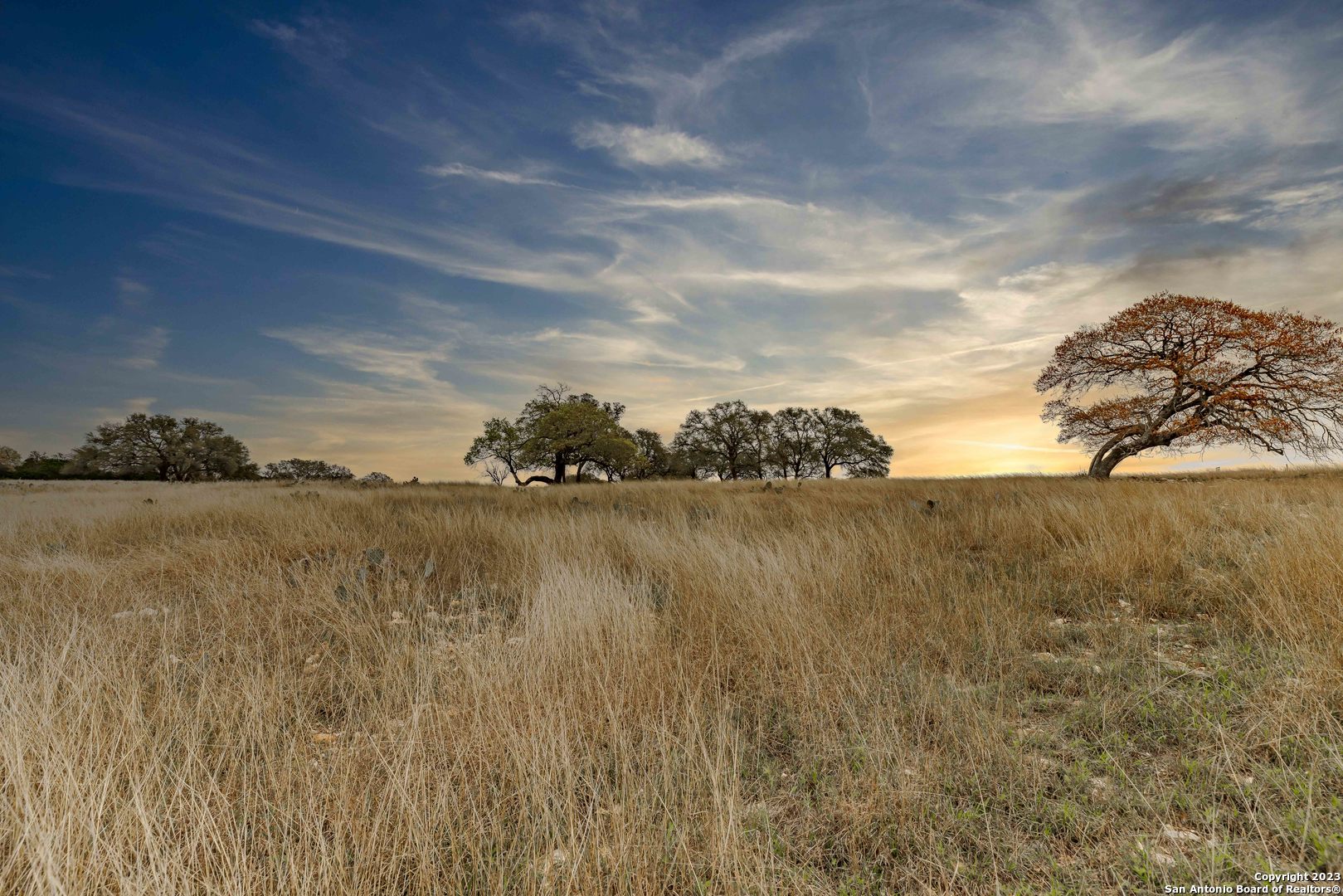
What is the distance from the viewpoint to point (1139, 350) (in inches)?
741

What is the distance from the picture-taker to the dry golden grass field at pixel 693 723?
1.92 m

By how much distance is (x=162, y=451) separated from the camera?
4834 cm

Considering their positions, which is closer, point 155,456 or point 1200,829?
point 1200,829

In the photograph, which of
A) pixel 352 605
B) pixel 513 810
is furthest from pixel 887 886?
pixel 352 605

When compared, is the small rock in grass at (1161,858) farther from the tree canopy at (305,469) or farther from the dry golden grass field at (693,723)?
the tree canopy at (305,469)

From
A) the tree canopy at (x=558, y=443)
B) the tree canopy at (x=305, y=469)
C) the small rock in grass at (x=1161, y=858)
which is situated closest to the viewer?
the small rock in grass at (x=1161, y=858)

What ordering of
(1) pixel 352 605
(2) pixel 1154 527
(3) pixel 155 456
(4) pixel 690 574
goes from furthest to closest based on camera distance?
(3) pixel 155 456 < (2) pixel 1154 527 < (4) pixel 690 574 < (1) pixel 352 605

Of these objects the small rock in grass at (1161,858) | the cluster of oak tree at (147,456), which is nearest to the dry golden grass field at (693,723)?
the small rock in grass at (1161,858)

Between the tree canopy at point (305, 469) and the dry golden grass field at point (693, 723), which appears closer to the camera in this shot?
the dry golden grass field at point (693, 723)

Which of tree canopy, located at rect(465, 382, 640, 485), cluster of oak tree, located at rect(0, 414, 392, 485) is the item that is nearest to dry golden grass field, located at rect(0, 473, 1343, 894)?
tree canopy, located at rect(465, 382, 640, 485)

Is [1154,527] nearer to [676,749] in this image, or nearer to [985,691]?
[985,691]

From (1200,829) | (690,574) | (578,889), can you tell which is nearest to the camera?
(578,889)

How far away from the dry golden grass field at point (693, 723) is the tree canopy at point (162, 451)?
173 ft

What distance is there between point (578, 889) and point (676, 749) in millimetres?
809
